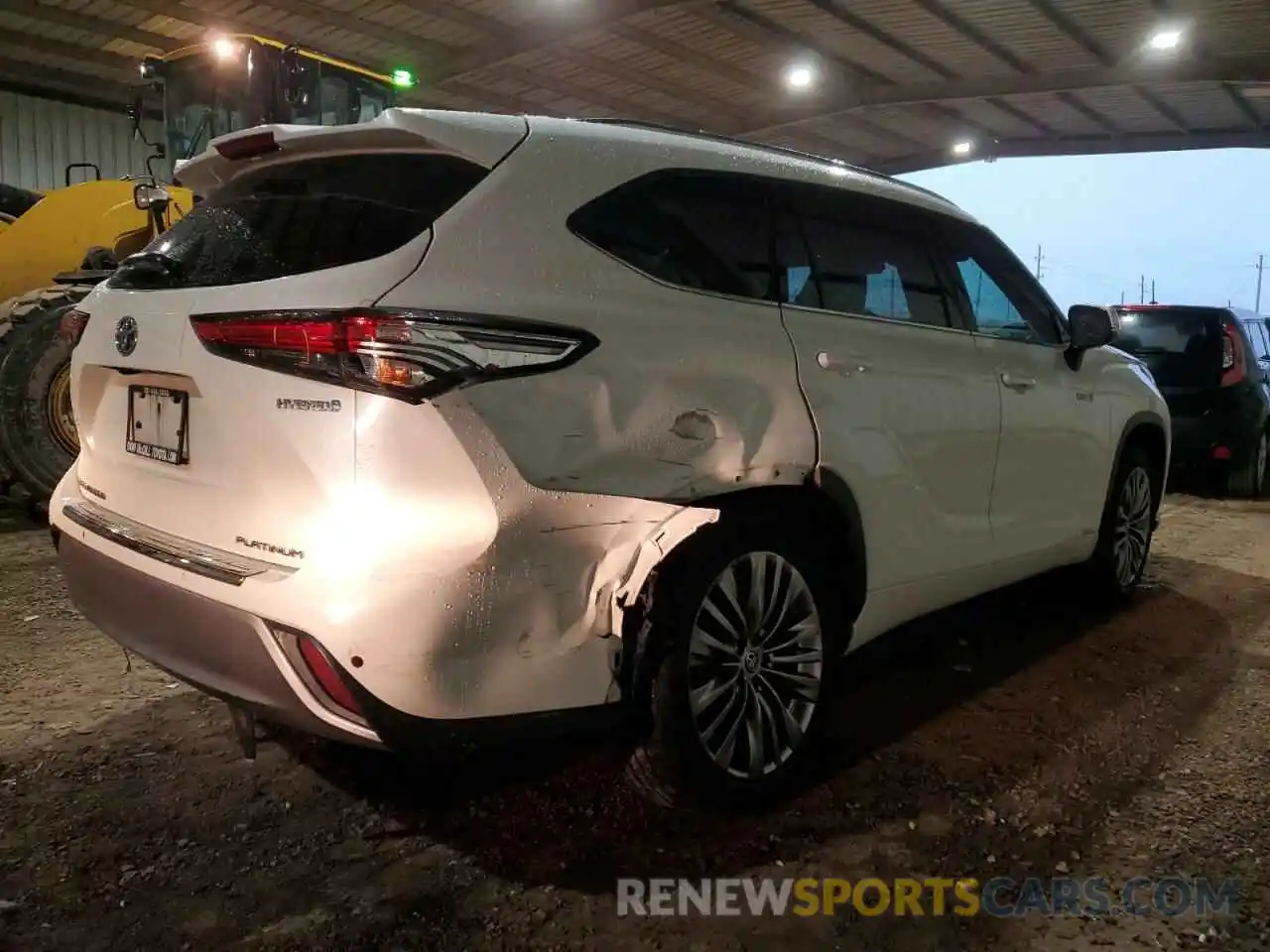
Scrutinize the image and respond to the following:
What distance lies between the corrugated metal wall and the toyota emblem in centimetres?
1321

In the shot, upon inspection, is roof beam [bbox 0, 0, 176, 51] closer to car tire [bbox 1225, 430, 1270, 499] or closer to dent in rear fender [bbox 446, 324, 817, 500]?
dent in rear fender [bbox 446, 324, 817, 500]

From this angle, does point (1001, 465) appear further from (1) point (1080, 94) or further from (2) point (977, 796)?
(1) point (1080, 94)

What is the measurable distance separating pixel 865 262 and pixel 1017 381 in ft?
3.06

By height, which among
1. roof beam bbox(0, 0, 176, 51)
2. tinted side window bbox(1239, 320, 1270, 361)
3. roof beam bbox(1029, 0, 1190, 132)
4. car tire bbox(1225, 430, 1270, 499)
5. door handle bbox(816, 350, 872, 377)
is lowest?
car tire bbox(1225, 430, 1270, 499)

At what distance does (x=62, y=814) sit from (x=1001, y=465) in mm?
3170

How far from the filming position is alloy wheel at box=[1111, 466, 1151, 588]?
4652 mm

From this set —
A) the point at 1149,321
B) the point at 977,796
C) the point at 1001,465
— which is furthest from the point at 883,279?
the point at 1149,321

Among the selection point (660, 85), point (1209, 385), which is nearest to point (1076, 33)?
point (660, 85)

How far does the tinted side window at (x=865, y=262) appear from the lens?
3.00 metres

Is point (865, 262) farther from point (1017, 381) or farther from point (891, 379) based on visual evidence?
point (1017, 381)

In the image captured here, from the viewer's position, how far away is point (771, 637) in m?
2.71

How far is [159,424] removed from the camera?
95.6 inches

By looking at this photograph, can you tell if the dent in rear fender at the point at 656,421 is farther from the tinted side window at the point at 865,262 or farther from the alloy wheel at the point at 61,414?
the alloy wheel at the point at 61,414

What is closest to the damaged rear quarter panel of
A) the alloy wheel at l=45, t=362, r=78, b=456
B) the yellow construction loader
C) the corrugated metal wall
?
the yellow construction loader
